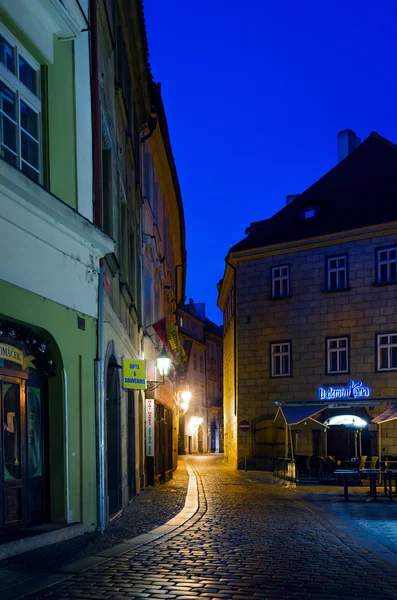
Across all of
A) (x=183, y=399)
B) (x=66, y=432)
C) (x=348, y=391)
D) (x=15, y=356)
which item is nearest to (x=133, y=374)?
(x=66, y=432)

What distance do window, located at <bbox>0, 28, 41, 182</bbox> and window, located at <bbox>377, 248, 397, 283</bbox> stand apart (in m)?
23.0

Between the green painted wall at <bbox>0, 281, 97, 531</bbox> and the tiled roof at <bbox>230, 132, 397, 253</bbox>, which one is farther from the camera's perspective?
the tiled roof at <bbox>230, 132, 397, 253</bbox>

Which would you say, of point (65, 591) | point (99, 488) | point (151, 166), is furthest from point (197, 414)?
point (65, 591)

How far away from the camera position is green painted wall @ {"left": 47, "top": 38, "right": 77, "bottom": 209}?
10.3 m

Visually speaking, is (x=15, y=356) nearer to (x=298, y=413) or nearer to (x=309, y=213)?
(x=298, y=413)

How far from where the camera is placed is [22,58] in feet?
31.9

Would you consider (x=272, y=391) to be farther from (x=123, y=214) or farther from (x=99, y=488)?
(x=99, y=488)

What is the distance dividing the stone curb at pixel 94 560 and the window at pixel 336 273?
63.8 ft

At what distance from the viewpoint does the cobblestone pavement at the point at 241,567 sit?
670cm

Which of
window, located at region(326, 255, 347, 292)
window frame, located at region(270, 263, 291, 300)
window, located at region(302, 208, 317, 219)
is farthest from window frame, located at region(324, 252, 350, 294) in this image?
window, located at region(302, 208, 317, 219)

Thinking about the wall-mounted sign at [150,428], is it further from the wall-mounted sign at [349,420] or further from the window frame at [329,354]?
the window frame at [329,354]

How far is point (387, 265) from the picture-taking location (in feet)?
101

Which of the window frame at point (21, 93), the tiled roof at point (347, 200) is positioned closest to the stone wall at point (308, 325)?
the tiled roof at point (347, 200)

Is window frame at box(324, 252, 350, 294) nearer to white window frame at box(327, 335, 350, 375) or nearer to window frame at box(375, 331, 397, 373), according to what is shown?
white window frame at box(327, 335, 350, 375)
